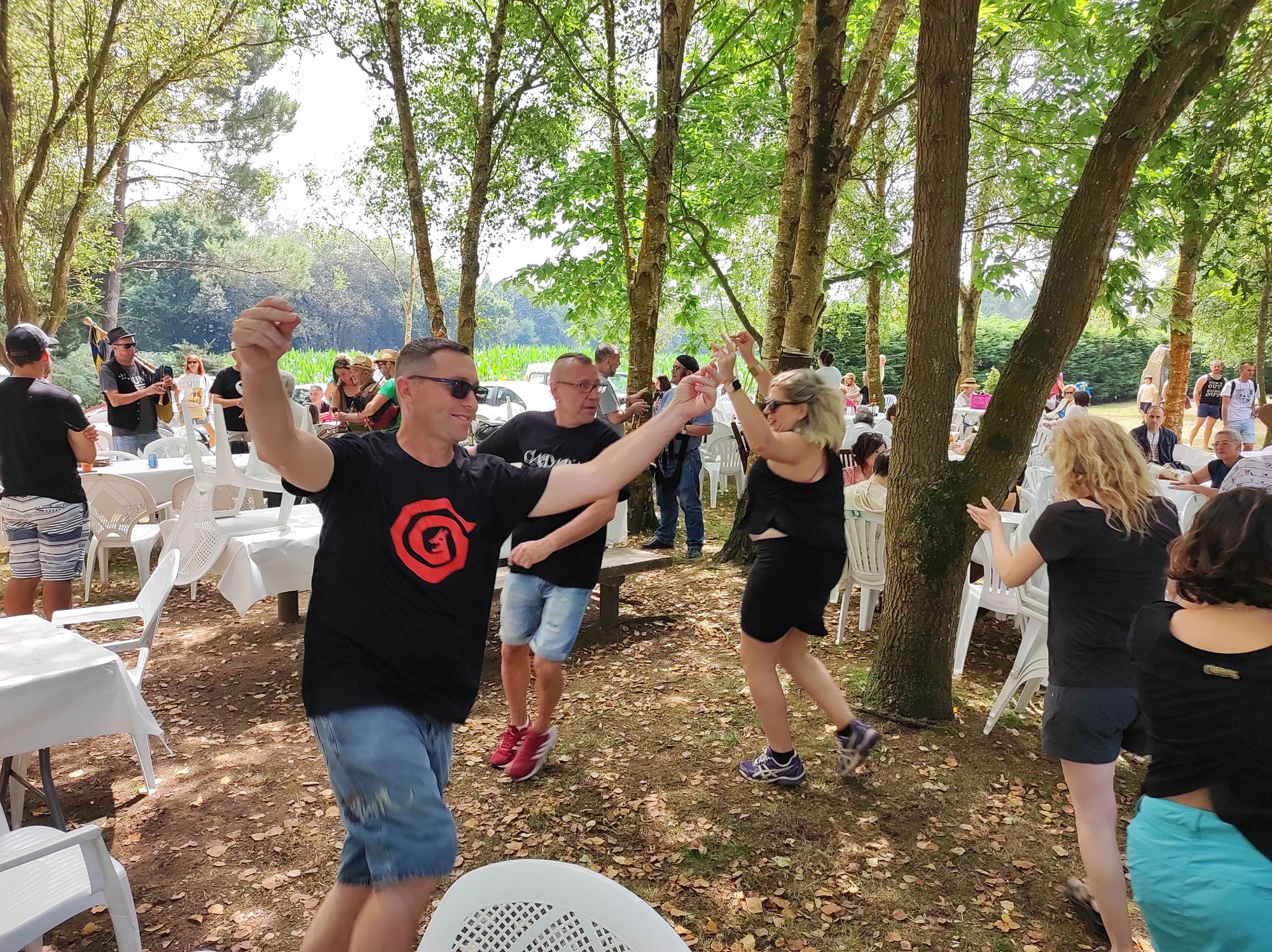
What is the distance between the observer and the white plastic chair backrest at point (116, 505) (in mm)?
6867


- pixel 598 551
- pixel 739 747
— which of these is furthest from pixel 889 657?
pixel 598 551

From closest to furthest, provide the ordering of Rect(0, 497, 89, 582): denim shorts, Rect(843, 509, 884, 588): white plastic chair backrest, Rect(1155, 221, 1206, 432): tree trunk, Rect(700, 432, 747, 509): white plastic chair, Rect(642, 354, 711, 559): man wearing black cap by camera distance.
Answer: Rect(0, 497, 89, 582): denim shorts < Rect(843, 509, 884, 588): white plastic chair backrest < Rect(642, 354, 711, 559): man wearing black cap < Rect(700, 432, 747, 509): white plastic chair < Rect(1155, 221, 1206, 432): tree trunk

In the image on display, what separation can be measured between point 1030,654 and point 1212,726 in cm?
269

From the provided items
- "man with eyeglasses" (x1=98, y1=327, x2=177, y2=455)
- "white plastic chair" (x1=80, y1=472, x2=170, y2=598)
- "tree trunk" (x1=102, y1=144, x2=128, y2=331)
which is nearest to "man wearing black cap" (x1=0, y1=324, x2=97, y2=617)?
"white plastic chair" (x1=80, y1=472, x2=170, y2=598)

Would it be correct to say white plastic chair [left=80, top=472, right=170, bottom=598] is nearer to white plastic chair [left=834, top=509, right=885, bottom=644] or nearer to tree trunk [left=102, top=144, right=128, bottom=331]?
white plastic chair [left=834, top=509, right=885, bottom=644]

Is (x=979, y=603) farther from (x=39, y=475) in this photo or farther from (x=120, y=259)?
(x=120, y=259)

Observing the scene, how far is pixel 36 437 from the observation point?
471cm

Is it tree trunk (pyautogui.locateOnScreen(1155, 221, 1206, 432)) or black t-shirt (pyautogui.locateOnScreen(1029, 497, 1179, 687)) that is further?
tree trunk (pyautogui.locateOnScreen(1155, 221, 1206, 432))

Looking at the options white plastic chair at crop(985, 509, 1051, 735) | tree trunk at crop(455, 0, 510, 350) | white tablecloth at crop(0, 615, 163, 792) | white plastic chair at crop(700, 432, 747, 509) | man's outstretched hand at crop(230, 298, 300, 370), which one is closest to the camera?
man's outstretched hand at crop(230, 298, 300, 370)

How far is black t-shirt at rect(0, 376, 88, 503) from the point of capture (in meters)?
4.68

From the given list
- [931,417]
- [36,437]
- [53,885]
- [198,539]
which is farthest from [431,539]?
[198,539]

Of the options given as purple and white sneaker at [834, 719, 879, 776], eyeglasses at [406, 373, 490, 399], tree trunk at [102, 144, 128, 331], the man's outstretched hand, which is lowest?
purple and white sneaker at [834, 719, 879, 776]

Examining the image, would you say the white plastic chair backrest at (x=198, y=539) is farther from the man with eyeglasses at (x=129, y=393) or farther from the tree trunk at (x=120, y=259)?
the tree trunk at (x=120, y=259)

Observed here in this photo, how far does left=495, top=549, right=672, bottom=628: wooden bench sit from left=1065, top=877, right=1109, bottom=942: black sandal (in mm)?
3529
